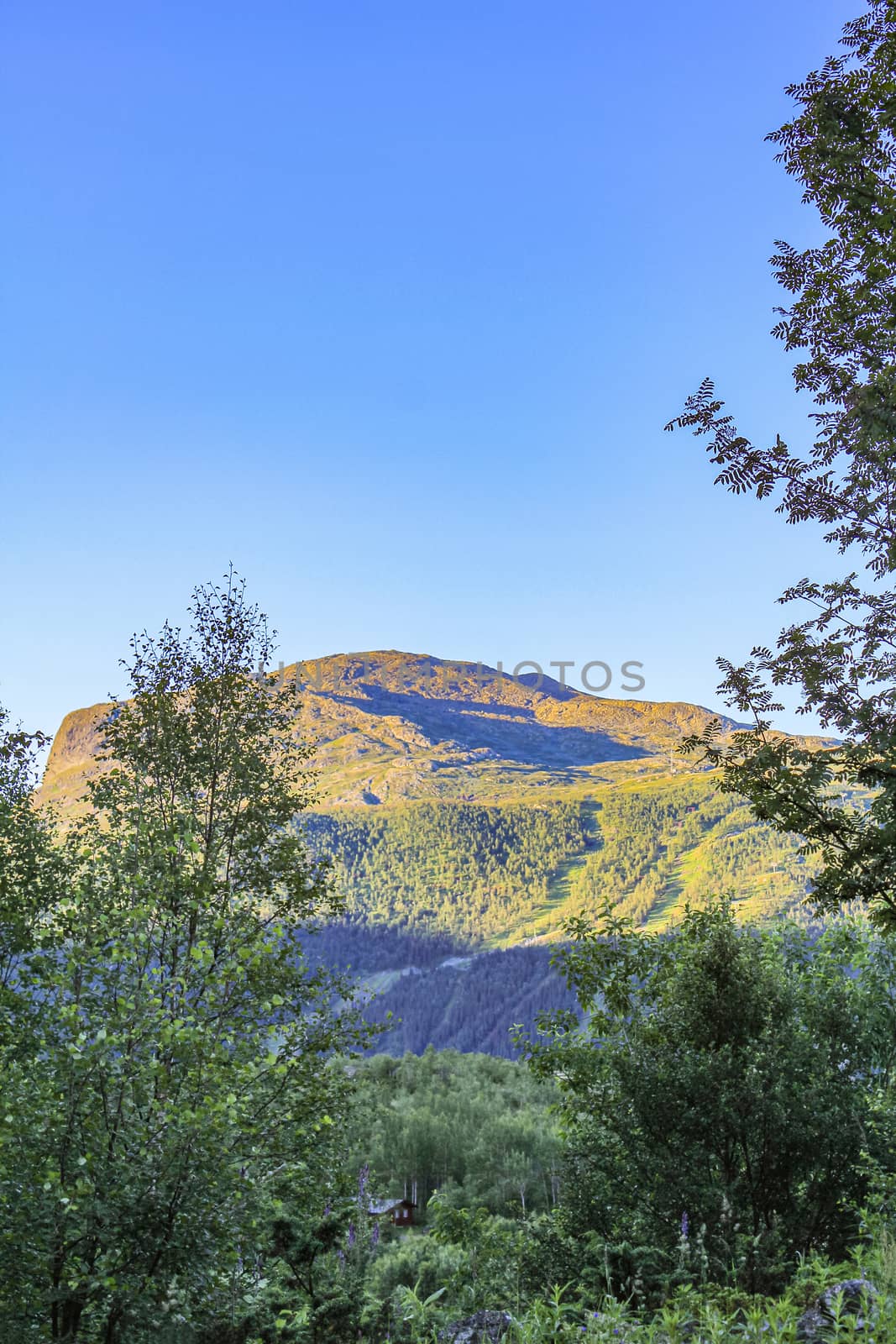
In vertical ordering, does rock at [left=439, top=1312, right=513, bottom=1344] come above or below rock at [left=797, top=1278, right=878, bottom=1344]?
below

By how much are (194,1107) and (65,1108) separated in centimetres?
98

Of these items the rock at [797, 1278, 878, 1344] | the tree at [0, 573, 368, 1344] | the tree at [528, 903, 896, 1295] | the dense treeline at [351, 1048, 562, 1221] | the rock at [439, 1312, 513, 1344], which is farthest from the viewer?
the dense treeline at [351, 1048, 562, 1221]

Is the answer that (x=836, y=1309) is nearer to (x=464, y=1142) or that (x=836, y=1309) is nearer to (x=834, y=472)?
(x=834, y=472)

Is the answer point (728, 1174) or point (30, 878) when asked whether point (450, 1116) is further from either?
point (728, 1174)

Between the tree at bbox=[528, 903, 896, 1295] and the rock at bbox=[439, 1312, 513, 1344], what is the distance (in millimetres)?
1734

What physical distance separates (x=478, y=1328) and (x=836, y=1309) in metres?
5.07

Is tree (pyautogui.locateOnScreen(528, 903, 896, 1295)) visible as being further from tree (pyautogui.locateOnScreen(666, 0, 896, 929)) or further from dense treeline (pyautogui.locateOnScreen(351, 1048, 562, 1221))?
dense treeline (pyautogui.locateOnScreen(351, 1048, 562, 1221))

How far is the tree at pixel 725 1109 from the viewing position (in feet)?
39.4

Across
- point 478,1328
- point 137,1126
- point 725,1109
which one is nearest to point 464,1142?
point 725,1109

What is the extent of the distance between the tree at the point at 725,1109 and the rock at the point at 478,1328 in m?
1.73

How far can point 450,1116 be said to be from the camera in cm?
7131

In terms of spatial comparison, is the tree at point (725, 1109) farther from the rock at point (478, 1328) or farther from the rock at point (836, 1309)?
the rock at point (836, 1309)

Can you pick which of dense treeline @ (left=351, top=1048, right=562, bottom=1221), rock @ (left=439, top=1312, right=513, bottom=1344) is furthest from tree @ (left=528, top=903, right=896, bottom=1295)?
dense treeline @ (left=351, top=1048, right=562, bottom=1221)

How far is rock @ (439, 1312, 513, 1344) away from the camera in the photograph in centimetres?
917
